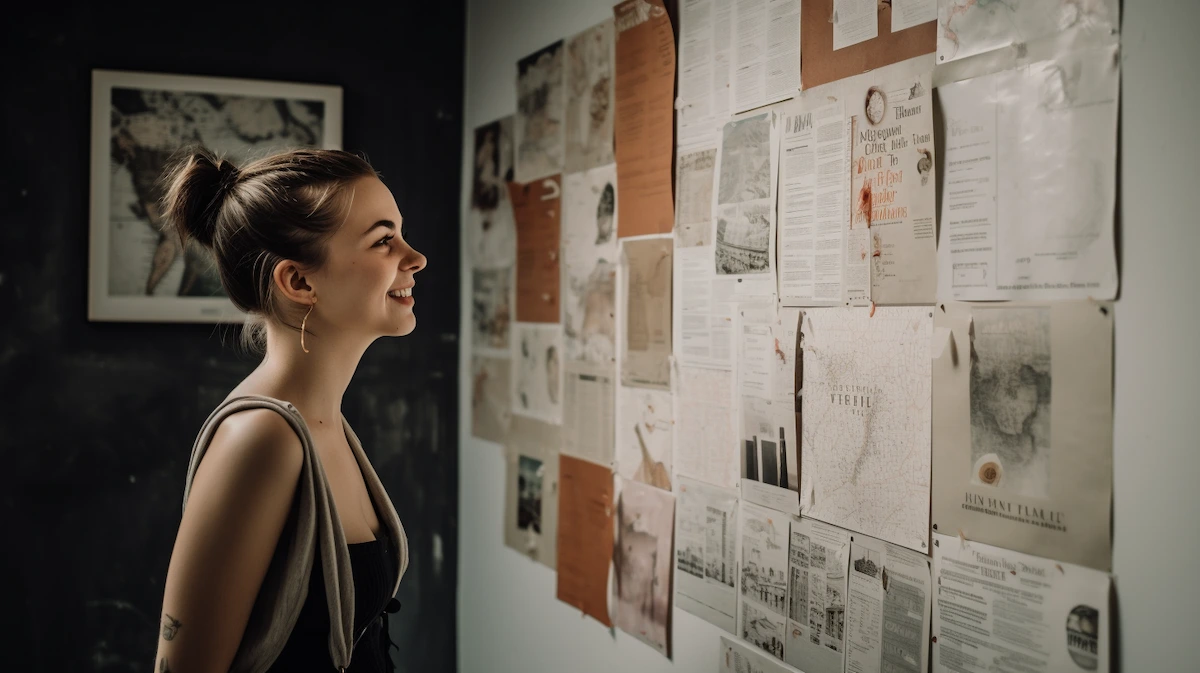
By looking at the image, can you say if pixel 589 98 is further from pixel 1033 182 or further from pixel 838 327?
pixel 1033 182

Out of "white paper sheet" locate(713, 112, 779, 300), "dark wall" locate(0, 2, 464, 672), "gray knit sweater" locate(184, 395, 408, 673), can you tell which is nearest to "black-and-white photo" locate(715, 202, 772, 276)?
"white paper sheet" locate(713, 112, 779, 300)

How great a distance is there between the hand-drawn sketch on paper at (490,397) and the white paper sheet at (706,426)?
0.81 meters

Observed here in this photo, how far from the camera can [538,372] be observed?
7.07 ft

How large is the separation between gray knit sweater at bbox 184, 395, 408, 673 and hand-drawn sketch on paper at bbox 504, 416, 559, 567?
1.00m

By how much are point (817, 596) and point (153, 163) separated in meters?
2.01

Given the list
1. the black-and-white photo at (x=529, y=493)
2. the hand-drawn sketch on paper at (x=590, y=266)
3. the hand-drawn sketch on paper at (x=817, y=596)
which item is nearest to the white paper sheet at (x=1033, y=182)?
the hand-drawn sketch on paper at (x=817, y=596)

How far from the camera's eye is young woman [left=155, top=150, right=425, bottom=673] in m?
0.99

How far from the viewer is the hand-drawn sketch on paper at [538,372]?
2.07m

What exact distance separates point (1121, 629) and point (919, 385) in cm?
36

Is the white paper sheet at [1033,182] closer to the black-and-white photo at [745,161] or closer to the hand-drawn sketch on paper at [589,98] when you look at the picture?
the black-and-white photo at [745,161]

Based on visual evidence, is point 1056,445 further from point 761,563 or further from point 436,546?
point 436,546

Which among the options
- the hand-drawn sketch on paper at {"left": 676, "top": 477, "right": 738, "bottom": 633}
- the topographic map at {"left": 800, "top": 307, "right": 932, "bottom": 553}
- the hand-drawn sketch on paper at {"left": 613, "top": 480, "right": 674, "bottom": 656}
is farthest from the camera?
the hand-drawn sketch on paper at {"left": 613, "top": 480, "right": 674, "bottom": 656}

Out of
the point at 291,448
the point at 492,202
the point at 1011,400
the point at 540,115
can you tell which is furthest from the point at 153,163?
the point at 1011,400

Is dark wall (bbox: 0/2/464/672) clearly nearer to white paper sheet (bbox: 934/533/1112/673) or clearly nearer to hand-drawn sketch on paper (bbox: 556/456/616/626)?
hand-drawn sketch on paper (bbox: 556/456/616/626)
